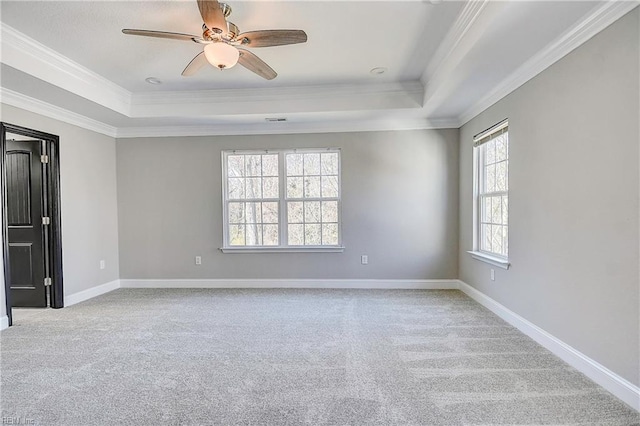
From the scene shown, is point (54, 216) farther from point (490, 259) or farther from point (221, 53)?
point (490, 259)

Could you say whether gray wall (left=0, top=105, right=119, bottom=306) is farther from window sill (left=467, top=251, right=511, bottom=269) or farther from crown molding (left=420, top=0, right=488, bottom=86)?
window sill (left=467, top=251, right=511, bottom=269)

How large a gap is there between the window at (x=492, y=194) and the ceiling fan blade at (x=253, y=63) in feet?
8.01

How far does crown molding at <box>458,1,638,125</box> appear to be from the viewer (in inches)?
78.1

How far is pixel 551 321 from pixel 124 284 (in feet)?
17.9

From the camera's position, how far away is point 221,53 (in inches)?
93.5

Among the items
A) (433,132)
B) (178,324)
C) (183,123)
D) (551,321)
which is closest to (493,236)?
(551,321)

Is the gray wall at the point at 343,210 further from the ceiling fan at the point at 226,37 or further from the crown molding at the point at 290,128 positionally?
the ceiling fan at the point at 226,37

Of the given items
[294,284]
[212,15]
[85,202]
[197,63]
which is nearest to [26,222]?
[85,202]

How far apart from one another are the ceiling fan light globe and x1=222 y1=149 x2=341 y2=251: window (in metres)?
2.50

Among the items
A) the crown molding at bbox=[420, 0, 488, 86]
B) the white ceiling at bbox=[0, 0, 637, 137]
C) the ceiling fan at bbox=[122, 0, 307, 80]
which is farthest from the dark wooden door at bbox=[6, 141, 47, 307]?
the crown molding at bbox=[420, 0, 488, 86]

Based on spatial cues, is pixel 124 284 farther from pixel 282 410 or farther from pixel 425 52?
pixel 425 52

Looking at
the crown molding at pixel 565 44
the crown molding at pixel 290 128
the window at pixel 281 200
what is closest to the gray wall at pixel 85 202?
the crown molding at pixel 290 128

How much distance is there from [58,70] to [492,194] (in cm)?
477

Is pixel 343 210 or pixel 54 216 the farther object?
pixel 343 210
